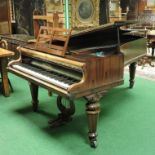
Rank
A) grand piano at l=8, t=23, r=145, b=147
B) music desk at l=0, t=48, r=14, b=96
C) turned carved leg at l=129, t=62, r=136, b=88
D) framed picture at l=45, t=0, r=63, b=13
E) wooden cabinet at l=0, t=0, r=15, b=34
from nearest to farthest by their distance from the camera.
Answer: grand piano at l=8, t=23, r=145, b=147 < music desk at l=0, t=48, r=14, b=96 < turned carved leg at l=129, t=62, r=136, b=88 < framed picture at l=45, t=0, r=63, b=13 < wooden cabinet at l=0, t=0, r=15, b=34

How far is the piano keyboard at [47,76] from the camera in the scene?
7.47ft

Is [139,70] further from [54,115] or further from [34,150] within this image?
[34,150]

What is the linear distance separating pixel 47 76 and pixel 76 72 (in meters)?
0.33

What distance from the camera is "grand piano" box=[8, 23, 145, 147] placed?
2.20m

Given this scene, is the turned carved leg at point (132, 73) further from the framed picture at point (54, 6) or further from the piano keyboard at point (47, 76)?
the framed picture at point (54, 6)

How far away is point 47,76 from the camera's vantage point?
249 cm

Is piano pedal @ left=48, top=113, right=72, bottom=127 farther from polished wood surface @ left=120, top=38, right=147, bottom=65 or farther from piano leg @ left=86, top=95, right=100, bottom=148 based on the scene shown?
polished wood surface @ left=120, top=38, right=147, bottom=65

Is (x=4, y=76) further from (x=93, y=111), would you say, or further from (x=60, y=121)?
(x=93, y=111)

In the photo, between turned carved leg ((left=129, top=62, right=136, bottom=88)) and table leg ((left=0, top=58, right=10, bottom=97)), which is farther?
turned carved leg ((left=129, top=62, right=136, bottom=88))

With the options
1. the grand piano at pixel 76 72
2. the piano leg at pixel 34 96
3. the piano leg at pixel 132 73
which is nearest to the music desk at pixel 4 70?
the piano leg at pixel 34 96

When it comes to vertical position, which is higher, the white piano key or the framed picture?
the framed picture

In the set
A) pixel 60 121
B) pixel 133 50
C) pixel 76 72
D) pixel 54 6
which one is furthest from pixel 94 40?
pixel 54 6

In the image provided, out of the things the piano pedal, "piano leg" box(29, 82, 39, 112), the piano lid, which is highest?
the piano lid

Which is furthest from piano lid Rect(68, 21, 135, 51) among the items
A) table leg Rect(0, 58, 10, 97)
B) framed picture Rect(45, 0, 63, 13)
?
framed picture Rect(45, 0, 63, 13)
